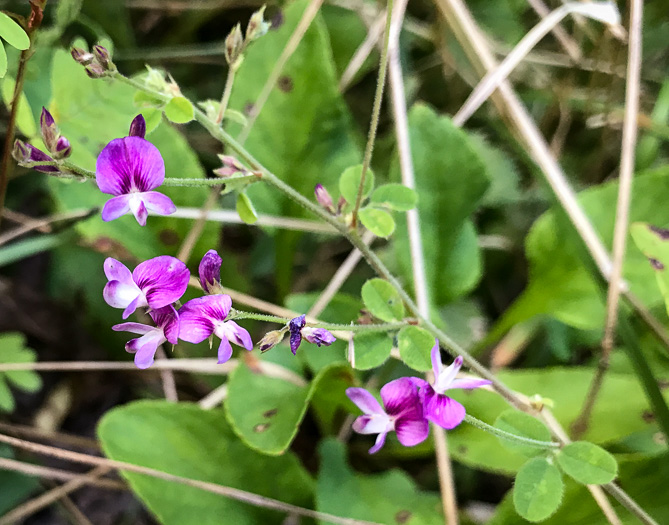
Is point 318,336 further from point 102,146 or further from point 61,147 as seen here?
point 102,146

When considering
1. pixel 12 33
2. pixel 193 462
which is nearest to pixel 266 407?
pixel 193 462

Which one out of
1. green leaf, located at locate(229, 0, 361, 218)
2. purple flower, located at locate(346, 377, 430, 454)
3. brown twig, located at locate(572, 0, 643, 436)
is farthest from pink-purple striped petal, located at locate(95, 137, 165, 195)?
brown twig, located at locate(572, 0, 643, 436)

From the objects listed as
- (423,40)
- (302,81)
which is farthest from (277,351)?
(423,40)

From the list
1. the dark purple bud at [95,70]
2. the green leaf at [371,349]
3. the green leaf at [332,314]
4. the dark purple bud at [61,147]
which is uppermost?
the dark purple bud at [95,70]

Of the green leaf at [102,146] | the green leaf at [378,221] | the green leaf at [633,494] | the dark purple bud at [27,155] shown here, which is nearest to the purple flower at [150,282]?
the dark purple bud at [27,155]

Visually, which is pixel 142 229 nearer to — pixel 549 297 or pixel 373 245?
pixel 373 245

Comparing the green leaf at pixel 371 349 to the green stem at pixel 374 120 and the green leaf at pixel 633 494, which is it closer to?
the green stem at pixel 374 120

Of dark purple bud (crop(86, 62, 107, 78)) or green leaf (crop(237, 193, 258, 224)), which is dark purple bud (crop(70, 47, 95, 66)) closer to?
dark purple bud (crop(86, 62, 107, 78))
